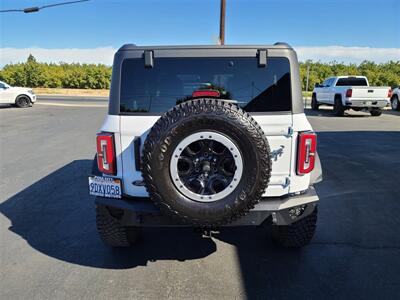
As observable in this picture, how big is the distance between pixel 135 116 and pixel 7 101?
19869 mm

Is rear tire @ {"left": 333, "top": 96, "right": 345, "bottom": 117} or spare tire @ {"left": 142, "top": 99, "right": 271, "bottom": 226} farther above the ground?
spare tire @ {"left": 142, "top": 99, "right": 271, "bottom": 226}

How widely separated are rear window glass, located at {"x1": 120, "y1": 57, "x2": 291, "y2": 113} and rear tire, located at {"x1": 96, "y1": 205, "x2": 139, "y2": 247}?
1.03 metres

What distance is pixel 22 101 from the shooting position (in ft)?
66.1

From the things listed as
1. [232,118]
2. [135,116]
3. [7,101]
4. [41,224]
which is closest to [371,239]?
[232,118]

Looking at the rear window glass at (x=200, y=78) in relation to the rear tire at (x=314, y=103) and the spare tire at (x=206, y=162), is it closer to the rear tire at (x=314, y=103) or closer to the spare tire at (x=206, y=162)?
the spare tire at (x=206, y=162)

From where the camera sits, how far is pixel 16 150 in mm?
8367

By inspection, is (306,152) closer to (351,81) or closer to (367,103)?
→ (367,103)

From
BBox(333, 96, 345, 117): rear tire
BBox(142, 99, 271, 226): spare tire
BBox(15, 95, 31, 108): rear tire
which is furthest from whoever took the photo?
BBox(15, 95, 31, 108): rear tire

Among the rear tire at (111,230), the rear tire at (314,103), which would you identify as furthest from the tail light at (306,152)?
the rear tire at (314,103)

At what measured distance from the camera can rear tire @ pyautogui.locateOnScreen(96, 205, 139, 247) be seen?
322 centimetres

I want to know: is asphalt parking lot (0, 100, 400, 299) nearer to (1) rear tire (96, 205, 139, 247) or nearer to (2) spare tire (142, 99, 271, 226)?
(1) rear tire (96, 205, 139, 247)

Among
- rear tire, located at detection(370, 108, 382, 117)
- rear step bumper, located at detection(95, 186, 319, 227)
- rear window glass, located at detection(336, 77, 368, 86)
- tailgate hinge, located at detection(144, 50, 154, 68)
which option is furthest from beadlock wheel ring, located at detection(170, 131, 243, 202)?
rear window glass, located at detection(336, 77, 368, 86)

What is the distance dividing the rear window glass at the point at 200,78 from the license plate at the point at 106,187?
2.00 feet

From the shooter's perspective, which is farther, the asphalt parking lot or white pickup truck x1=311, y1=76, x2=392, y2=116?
white pickup truck x1=311, y1=76, x2=392, y2=116
